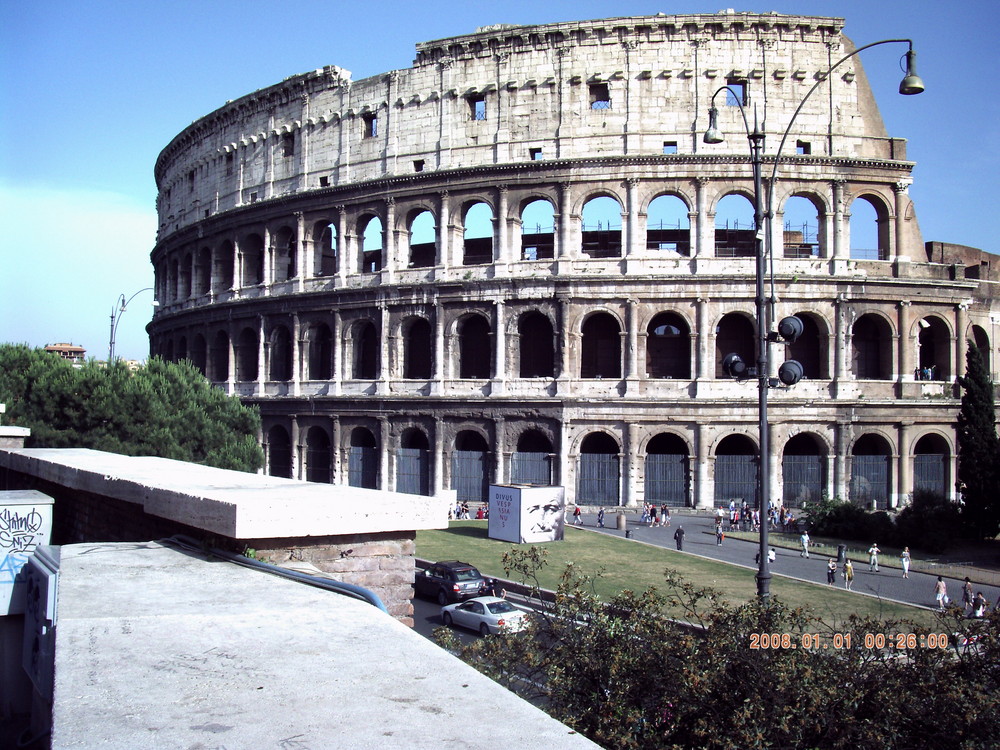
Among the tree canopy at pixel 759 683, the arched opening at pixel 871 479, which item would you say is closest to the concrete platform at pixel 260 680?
the tree canopy at pixel 759 683

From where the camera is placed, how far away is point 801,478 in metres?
29.0

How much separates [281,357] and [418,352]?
7318 mm

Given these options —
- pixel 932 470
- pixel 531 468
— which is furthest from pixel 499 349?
A: pixel 932 470

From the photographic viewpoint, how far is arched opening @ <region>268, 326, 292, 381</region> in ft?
118

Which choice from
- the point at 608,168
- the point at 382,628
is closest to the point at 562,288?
the point at 608,168

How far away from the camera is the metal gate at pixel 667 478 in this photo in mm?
28938

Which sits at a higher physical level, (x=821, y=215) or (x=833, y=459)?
(x=821, y=215)

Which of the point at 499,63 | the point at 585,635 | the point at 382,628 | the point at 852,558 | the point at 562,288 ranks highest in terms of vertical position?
the point at 499,63

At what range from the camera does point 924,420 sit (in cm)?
2923

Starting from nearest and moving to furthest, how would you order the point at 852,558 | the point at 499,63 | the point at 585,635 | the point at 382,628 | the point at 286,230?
the point at 382,628
the point at 585,635
the point at 852,558
the point at 499,63
the point at 286,230

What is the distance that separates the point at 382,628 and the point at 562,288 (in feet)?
84.6

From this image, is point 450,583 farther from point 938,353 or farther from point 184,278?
point 184,278

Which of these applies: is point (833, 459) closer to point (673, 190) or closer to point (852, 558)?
point (852, 558)

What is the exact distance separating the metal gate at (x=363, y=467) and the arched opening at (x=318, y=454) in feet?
4.72
